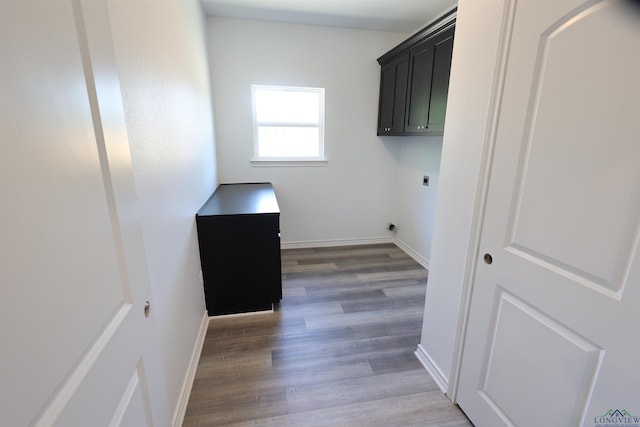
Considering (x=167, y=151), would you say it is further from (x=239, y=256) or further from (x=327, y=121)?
(x=327, y=121)

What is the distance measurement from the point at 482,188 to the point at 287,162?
260 cm

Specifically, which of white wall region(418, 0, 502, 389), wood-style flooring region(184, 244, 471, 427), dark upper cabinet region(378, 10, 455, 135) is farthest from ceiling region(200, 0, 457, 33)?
wood-style flooring region(184, 244, 471, 427)

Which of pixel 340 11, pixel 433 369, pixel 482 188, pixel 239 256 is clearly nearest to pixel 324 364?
pixel 433 369

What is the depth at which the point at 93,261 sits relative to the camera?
2.07ft

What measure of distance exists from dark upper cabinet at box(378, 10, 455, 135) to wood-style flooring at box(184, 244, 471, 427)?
1.66 m

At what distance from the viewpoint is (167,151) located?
1538 millimetres

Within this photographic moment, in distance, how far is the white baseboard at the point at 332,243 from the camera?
3.89 meters

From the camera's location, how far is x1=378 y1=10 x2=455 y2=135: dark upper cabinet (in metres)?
2.35

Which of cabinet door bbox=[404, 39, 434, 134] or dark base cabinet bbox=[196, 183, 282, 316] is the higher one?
cabinet door bbox=[404, 39, 434, 134]

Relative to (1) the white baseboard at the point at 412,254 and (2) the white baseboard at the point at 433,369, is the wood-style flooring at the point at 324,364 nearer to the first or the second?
(2) the white baseboard at the point at 433,369

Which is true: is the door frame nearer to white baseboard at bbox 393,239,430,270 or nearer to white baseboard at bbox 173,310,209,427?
white baseboard at bbox 173,310,209,427

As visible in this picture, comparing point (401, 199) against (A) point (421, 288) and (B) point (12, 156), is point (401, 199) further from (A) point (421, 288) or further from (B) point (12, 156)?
(B) point (12, 156)

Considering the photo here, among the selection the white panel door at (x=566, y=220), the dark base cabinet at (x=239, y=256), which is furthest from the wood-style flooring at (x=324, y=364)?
the white panel door at (x=566, y=220)

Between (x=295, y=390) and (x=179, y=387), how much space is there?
646 millimetres
